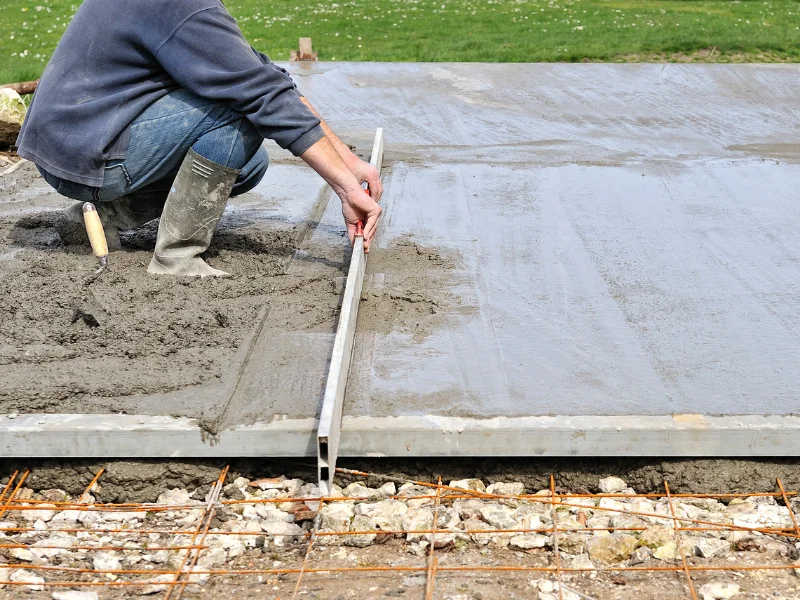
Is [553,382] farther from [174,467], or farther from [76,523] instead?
[76,523]

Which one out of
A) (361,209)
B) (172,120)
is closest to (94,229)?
(172,120)

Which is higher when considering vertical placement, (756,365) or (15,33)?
(756,365)

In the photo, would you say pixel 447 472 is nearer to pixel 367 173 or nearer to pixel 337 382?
pixel 337 382

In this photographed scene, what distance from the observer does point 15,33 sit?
470 inches

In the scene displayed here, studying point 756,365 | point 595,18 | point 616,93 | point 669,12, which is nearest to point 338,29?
point 595,18

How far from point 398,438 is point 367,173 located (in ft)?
3.81

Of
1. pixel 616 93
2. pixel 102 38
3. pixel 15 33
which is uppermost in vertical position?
pixel 102 38

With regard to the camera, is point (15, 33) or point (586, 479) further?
point (15, 33)

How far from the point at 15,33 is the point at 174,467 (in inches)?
441

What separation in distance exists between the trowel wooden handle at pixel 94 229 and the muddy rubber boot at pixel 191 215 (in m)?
0.19

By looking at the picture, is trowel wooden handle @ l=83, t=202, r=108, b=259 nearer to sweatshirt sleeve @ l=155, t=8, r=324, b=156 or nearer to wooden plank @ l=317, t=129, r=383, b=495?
sweatshirt sleeve @ l=155, t=8, r=324, b=156

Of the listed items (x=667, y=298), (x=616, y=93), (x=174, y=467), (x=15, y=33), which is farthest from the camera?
(x=15, y=33)

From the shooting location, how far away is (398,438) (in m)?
2.36

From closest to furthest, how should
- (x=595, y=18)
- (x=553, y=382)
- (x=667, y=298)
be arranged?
(x=553, y=382)
(x=667, y=298)
(x=595, y=18)
